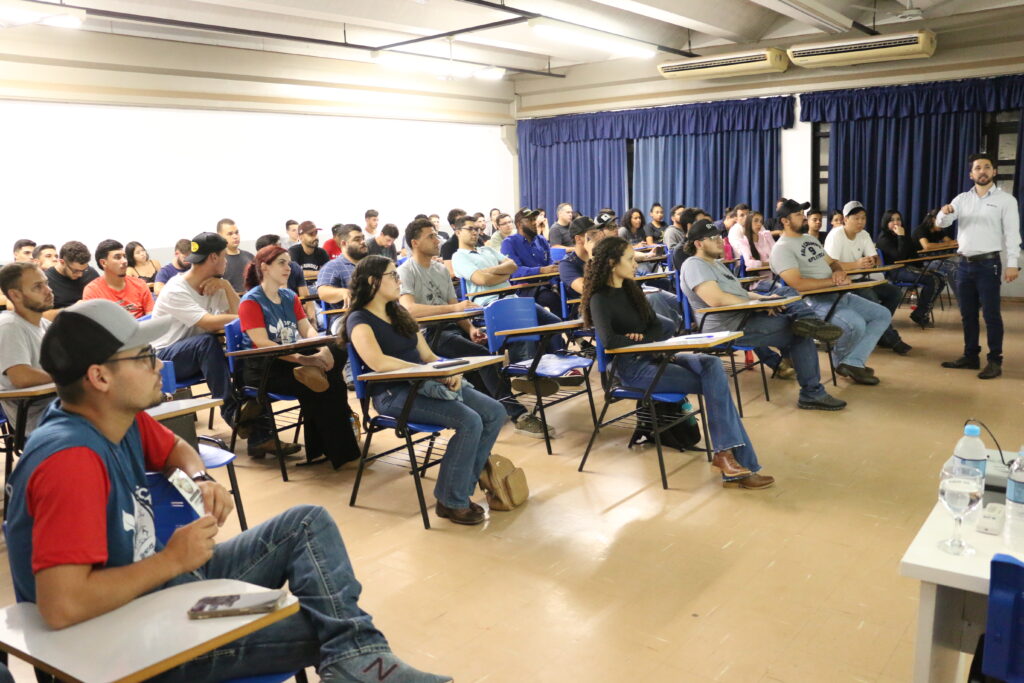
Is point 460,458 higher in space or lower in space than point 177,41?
lower

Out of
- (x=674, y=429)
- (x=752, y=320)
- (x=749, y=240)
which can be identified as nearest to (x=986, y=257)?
(x=752, y=320)

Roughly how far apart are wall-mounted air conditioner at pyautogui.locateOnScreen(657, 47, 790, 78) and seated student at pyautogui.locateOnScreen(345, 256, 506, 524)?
26.4 feet

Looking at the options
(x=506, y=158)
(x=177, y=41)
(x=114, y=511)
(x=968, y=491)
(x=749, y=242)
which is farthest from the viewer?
(x=506, y=158)

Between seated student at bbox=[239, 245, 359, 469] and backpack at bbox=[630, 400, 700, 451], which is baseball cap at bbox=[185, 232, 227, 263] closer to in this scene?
seated student at bbox=[239, 245, 359, 469]

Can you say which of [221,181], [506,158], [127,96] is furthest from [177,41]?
[506,158]

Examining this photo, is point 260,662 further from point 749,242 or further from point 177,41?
point 177,41

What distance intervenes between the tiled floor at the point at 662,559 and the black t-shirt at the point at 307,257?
12.9ft

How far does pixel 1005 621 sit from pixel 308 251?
7427mm

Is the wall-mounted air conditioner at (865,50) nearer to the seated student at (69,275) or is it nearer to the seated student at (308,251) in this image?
the seated student at (308,251)

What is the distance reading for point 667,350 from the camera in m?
3.66

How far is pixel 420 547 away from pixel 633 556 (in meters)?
0.85

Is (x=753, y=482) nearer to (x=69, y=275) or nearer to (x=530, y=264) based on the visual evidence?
(x=530, y=264)

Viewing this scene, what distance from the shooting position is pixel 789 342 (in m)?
5.20

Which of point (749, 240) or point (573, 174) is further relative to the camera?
point (573, 174)
